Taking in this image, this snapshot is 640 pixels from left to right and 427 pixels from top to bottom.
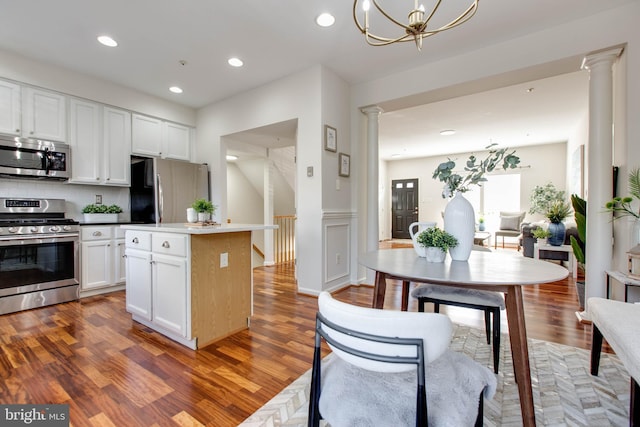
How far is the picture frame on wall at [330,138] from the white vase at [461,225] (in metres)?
2.10

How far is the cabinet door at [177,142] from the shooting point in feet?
14.2

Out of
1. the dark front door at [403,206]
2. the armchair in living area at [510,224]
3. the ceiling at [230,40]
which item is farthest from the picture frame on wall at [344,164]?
the dark front door at [403,206]

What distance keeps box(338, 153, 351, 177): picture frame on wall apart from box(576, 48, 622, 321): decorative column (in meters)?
2.35

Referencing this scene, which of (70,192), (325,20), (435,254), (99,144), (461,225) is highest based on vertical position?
(325,20)

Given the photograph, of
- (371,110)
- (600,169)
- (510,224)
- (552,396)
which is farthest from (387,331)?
(510,224)

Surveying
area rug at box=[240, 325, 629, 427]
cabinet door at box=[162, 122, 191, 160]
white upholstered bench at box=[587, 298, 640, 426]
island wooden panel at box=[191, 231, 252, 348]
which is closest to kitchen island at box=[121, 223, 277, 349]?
island wooden panel at box=[191, 231, 252, 348]

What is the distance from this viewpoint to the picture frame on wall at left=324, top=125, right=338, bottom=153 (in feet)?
11.1

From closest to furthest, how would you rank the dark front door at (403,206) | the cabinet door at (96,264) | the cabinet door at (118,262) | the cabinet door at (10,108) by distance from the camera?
the cabinet door at (10,108) → the cabinet door at (96,264) → the cabinet door at (118,262) → the dark front door at (403,206)

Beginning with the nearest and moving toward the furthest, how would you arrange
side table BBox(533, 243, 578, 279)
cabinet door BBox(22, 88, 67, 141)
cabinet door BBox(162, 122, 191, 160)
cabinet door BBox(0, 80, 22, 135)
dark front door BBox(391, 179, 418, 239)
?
cabinet door BBox(0, 80, 22, 135) → cabinet door BBox(22, 88, 67, 141) → side table BBox(533, 243, 578, 279) → cabinet door BBox(162, 122, 191, 160) → dark front door BBox(391, 179, 418, 239)

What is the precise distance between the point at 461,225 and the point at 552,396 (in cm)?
106

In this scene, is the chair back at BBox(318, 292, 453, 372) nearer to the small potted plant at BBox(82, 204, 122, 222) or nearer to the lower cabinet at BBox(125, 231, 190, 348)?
the lower cabinet at BBox(125, 231, 190, 348)

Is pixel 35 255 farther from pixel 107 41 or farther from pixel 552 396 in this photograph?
pixel 552 396

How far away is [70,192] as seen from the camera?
3.62 meters

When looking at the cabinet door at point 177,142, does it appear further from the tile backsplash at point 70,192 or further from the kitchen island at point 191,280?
the kitchen island at point 191,280
